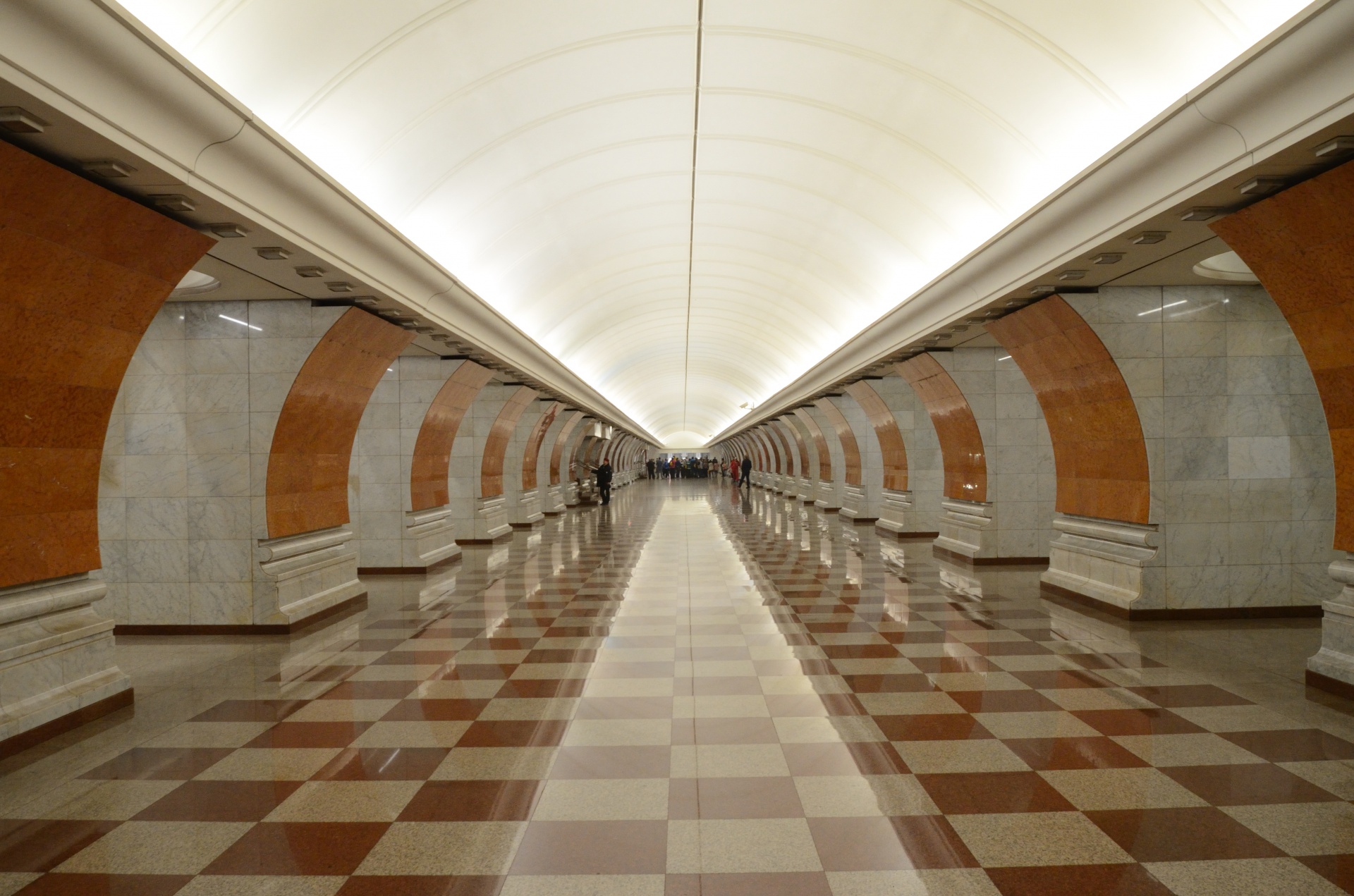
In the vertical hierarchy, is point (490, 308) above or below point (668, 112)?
below

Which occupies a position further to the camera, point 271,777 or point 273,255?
point 273,255

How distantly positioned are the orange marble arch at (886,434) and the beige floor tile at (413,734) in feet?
42.8

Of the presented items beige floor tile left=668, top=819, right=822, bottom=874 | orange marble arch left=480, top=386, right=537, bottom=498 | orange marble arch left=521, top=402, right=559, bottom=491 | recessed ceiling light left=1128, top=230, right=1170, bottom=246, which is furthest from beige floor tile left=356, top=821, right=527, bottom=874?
orange marble arch left=521, top=402, right=559, bottom=491

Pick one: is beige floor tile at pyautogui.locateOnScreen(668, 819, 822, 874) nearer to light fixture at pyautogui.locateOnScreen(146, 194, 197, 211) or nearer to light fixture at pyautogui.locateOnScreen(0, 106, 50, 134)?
light fixture at pyautogui.locateOnScreen(0, 106, 50, 134)

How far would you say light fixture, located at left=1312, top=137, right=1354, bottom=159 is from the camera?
14.1 ft

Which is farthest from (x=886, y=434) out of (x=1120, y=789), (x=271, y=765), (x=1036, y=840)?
(x=271, y=765)

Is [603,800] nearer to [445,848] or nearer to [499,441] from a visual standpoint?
[445,848]

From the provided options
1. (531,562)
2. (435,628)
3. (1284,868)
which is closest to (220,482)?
(435,628)

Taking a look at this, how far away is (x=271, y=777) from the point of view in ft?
14.2

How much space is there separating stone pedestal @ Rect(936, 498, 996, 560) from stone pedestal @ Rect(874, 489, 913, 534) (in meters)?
2.39

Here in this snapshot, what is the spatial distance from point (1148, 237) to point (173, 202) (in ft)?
22.9

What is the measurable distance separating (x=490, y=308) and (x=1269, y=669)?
8.92 meters

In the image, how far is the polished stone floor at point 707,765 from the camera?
329 centimetres

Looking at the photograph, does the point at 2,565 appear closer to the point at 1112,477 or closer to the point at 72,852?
the point at 72,852
